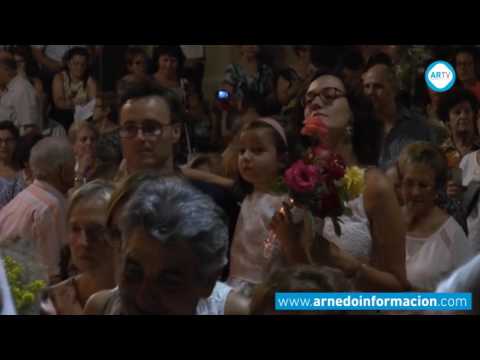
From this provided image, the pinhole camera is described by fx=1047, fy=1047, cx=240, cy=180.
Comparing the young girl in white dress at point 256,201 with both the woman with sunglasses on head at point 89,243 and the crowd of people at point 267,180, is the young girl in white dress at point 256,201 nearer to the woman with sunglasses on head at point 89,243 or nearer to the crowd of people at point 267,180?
the crowd of people at point 267,180

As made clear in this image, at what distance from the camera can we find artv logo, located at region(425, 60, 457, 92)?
567 centimetres

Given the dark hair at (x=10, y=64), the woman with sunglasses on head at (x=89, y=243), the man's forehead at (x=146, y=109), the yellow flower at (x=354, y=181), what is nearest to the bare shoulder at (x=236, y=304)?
the woman with sunglasses on head at (x=89, y=243)

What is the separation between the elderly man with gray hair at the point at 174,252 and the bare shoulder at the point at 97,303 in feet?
0.40

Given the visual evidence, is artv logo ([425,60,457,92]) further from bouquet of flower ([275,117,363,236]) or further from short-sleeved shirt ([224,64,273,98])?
short-sleeved shirt ([224,64,273,98])

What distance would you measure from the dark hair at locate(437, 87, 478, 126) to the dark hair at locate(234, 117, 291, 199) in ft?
2.81

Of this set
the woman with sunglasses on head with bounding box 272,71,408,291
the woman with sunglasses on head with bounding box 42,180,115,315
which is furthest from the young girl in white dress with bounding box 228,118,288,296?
the woman with sunglasses on head with bounding box 42,180,115,315

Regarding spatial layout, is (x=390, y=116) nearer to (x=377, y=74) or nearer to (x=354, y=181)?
(x=377, y=74)

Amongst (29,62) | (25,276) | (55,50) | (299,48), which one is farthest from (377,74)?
(25,276)

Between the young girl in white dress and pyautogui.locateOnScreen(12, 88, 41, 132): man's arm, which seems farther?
pyautogui.locateOnScreen(12, 88, 41, 132): man's arm

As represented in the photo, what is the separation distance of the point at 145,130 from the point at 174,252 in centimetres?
70

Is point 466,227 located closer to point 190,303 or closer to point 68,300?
point 190,303

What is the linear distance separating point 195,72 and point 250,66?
0.31 m

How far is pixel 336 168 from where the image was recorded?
565cm

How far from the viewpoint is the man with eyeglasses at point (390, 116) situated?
5.66 m
